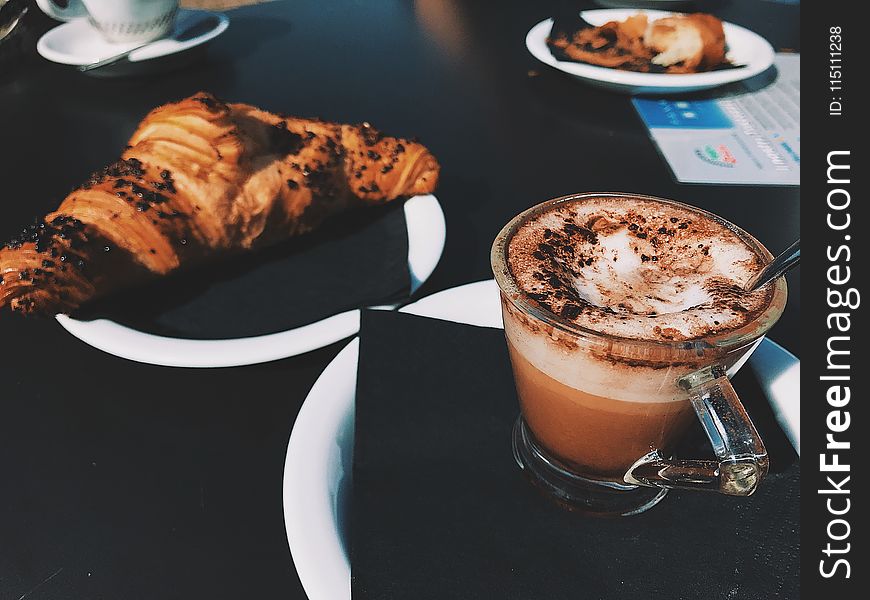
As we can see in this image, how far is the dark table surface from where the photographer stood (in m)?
0.59

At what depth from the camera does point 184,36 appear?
5.46ft

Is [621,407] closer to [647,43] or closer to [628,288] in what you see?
[628,288]

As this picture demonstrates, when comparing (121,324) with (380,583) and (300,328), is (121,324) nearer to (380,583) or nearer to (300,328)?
(300,328)

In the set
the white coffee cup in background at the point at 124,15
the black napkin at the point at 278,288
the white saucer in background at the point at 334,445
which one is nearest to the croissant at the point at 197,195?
the black napkin at the point at 278,288

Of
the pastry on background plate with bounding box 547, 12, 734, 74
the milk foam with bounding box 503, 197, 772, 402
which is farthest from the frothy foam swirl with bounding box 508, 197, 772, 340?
the pastry on background plate with bounding box 547, 12, 734, 74

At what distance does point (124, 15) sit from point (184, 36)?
18cm

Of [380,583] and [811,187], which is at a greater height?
[811,187]

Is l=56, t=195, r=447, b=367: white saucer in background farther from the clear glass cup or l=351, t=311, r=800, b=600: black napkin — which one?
the clear glass cup

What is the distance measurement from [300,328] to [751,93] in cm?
135

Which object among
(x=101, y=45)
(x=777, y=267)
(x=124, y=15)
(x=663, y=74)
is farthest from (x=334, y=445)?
(x=101, y=45)

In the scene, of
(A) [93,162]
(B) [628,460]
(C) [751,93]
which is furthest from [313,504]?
(C) [751,93]

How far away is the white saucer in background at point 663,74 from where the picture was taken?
55.8 inches

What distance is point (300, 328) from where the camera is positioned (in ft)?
2.51

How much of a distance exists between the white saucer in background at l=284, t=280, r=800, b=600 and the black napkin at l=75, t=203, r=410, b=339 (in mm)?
A: 108
